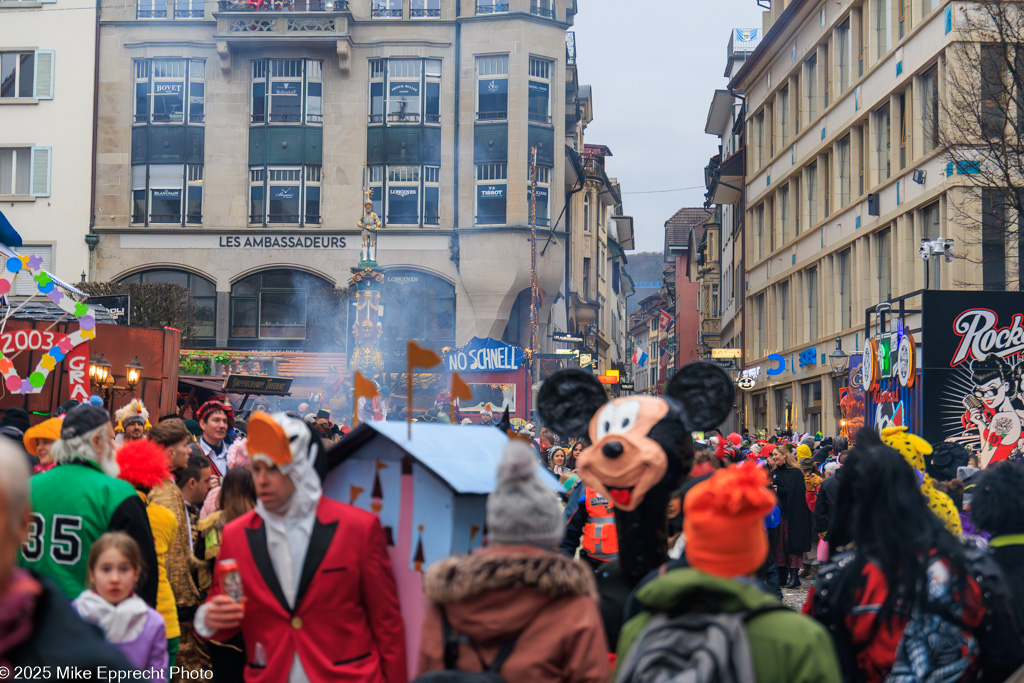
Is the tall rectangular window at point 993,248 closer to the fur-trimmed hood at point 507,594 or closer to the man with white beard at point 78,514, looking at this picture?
the man with white beard at point 78,514

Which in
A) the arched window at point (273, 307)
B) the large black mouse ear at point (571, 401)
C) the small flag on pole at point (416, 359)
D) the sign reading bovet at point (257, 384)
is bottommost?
the large black mouse ear at point (571, 401)

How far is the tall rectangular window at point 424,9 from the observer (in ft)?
127

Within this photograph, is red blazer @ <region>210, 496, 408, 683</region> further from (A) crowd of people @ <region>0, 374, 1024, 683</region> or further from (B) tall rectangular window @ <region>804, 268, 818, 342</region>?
(B) tall rectangular window @ <region>804, 268, 818, 342</region>

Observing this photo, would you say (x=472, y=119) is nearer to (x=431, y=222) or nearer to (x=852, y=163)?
(x=431, y=222)

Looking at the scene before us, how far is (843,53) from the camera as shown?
32188mm

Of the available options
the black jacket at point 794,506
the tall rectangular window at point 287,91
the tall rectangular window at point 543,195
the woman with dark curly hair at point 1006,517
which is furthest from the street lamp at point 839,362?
the woman with dark curly hair at point 1006,517

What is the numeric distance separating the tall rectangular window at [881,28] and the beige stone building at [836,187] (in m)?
0.04

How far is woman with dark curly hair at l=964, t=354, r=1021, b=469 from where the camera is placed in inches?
745

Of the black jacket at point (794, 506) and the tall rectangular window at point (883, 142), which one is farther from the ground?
the tall rectangular window at point (883, 142)

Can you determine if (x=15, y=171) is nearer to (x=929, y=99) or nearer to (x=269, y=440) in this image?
(x=929, y=99)

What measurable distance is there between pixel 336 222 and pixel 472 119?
18.3 ft

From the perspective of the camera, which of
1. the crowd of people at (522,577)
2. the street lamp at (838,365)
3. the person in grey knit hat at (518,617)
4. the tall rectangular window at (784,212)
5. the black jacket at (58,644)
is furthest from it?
the tall rectangular window at (784,212)

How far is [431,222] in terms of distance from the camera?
124ft

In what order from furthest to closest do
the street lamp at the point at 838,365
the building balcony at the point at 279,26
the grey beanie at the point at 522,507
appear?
the building balcony at the point at 279,26
the street lamp at the point at 838,365
the grey beanie at the point at 522,507
